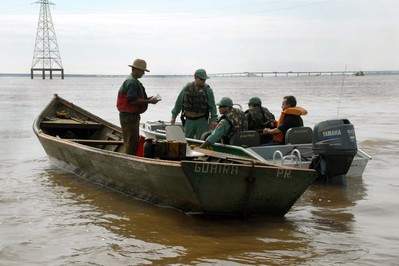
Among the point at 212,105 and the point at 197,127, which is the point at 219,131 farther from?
the point at 197,127

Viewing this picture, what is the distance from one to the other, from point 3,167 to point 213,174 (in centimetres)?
720

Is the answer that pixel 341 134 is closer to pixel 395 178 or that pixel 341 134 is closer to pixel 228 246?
pixel 395 178

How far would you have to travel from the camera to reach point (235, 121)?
9.14m

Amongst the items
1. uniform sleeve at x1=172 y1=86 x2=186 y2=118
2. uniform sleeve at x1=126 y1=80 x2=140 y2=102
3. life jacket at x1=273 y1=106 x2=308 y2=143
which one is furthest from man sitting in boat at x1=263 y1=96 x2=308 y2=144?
uniform sleeve at x1=126 y1=80 x2=140 y2=102

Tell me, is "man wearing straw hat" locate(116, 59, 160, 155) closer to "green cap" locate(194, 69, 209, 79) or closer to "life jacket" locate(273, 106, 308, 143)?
"green cap" locate(194, 69, 209, 79)

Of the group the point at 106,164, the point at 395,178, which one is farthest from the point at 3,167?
the point at 395,178

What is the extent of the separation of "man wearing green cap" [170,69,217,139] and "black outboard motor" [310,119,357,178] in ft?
5.98

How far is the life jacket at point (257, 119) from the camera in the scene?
10594mm

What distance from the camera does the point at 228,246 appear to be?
657 centimetres

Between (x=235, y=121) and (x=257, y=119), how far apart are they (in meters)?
1.55

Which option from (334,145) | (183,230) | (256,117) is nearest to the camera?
(183,230)

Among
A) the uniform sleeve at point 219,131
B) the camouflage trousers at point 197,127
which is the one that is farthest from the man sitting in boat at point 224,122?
the camouflage trousers at point 197,127

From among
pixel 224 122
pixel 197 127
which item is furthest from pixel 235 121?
pixel 197 127

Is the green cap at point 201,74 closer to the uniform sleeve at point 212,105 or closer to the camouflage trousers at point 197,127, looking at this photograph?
the uniform sleeve at point 212,105
